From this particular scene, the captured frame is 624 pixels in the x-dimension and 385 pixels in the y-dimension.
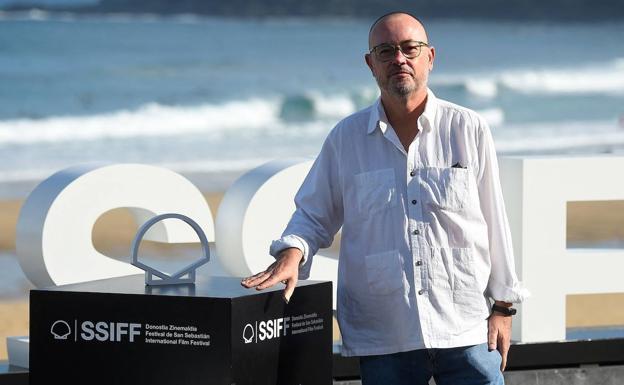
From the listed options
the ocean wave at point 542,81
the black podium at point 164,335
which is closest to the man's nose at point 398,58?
the black podium at point 164,335

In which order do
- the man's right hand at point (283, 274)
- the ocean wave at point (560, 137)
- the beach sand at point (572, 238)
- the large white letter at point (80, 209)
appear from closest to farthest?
the man's right hand at point (283, 274) < the large white letter at point (80, 209) < the beach sand at point (572, 238) < the ocean wave at point (560, 137)

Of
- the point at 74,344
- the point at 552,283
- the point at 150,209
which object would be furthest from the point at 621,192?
the point at 74,344

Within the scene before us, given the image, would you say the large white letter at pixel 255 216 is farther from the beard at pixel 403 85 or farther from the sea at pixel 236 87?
the sea at pixel 236 87

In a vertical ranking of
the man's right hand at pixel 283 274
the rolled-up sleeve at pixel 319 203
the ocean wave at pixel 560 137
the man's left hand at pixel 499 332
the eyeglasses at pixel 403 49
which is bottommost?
the man's left hand at pixel 499 332

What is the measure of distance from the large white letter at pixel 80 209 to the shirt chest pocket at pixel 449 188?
2.29 meters

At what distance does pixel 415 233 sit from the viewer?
3.36 m

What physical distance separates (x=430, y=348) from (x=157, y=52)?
35.2 meters

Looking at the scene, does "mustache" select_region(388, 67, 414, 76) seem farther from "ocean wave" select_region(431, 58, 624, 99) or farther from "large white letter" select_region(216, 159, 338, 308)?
"ocean wave" select_region(431, 58, 624, 99)

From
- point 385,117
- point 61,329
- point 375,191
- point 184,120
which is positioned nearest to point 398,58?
point 385,117

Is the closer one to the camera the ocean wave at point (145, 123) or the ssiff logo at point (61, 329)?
the ssiff logo at point (61, 329)

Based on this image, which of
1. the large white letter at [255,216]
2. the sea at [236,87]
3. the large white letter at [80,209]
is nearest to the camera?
the large white letter at [80,209]

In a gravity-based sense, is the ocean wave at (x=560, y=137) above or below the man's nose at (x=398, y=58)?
above

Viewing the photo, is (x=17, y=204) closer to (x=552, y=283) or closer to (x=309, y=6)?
(x=552, y=283)

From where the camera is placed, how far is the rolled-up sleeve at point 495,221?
3.40 meters
